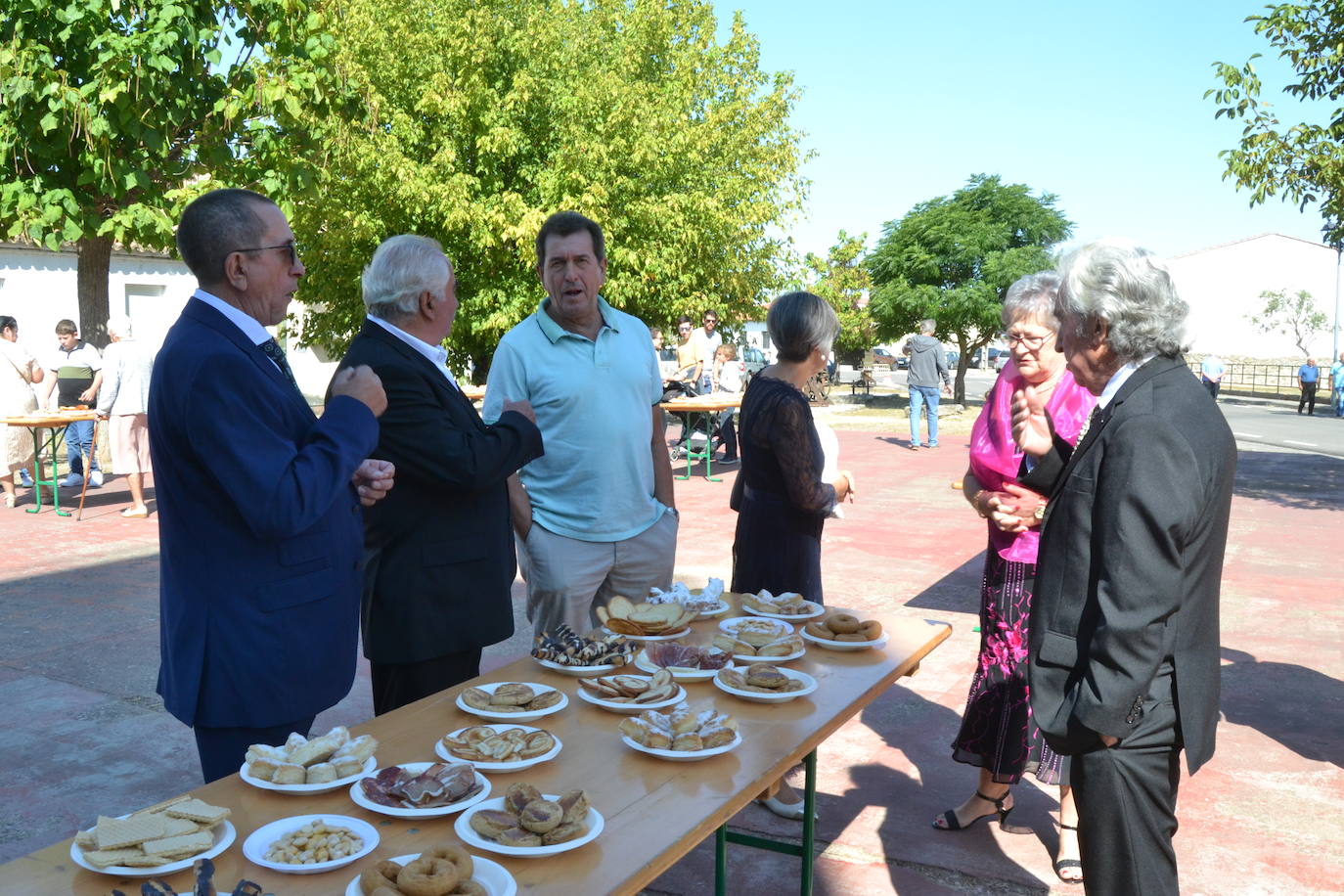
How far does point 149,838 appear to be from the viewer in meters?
1.67

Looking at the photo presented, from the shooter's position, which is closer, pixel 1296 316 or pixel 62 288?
pixel 62 288

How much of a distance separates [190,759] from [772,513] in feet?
8.53

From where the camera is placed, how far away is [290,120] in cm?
1061

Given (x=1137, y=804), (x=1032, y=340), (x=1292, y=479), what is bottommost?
(x=1292, y=479)

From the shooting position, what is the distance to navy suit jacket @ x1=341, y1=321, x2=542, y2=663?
2.77m

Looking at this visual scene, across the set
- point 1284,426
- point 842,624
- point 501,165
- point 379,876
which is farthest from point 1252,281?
point 379,876

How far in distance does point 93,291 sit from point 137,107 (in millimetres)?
3333

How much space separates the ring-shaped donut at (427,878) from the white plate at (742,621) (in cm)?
152

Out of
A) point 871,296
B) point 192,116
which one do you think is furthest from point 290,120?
point 871,296

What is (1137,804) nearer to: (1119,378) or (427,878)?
(1119,378)

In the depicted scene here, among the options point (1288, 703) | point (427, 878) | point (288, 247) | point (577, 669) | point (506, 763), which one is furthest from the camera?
point (1288, 703)

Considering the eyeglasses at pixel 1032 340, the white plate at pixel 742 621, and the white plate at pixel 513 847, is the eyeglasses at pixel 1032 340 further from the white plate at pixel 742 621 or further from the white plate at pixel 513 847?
the white plate at pixel 513 847

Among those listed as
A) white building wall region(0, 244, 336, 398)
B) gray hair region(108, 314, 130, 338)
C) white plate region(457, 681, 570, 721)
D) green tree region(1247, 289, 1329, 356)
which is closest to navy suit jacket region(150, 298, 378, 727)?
white plate region(457, 681, 570, 721)

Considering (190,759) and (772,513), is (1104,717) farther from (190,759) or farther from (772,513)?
(190,759)
